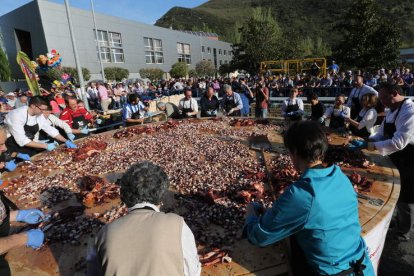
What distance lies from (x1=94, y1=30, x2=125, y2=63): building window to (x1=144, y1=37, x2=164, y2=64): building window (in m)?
6.62

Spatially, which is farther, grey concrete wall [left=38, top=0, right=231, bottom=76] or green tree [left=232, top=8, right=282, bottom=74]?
green tree [left=232, top=8, right=282, bottom=74]

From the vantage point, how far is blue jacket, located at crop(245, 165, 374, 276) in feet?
6.03

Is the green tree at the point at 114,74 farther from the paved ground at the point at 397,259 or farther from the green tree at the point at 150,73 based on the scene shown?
the paved ground at the point at 397,259

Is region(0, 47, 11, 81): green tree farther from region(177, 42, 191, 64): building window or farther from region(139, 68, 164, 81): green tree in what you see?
region(177, 42, 191, 64): building window

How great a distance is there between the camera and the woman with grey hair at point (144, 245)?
64.6 inches

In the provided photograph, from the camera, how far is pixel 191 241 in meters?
1.92

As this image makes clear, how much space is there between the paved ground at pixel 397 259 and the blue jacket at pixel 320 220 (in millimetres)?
2349

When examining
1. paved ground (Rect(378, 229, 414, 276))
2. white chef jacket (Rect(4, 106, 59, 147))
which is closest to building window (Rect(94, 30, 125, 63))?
white chef jacket (Rect(4, 106, 59, 147))

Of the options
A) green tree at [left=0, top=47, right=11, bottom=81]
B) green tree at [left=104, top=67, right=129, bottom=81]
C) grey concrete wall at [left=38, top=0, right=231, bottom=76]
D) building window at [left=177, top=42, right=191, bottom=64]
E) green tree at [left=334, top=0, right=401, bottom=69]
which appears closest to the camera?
green tree at [left=334, top=0, right=401, bottom=69]

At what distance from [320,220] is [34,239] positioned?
270 cm

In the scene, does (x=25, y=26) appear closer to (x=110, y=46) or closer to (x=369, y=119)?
(x=110, y=46)

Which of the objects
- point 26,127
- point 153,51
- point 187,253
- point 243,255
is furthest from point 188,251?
point 153,51

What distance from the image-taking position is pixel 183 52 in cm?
6238

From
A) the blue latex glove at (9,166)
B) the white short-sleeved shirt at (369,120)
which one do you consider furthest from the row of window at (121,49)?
the white short-sleeved shirt at (369,120)
